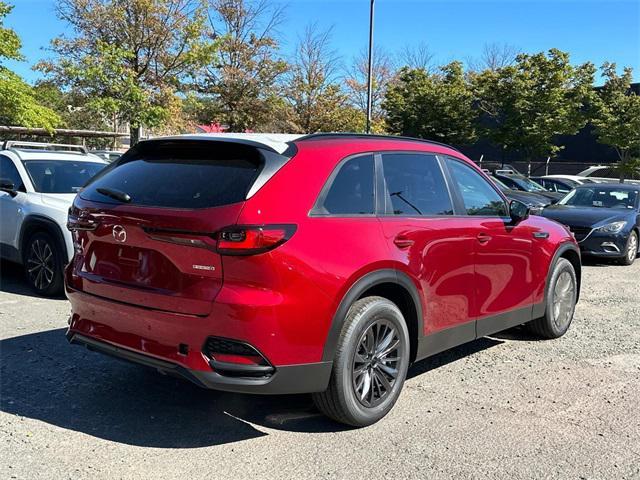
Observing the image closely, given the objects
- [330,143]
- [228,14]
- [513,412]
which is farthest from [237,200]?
[228,14]

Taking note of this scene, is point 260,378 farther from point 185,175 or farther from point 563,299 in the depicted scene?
point 563,299

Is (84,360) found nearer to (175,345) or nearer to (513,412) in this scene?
(175,345)

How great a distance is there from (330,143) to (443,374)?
2158mm

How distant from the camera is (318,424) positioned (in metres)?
3.75

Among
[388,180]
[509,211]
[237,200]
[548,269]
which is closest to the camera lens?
[237,200]

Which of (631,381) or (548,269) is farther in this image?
(548,269)

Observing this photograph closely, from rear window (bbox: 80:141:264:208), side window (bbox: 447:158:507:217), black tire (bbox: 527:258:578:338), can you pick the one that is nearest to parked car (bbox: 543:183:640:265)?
black tire (bbox: 527:258:578:338)

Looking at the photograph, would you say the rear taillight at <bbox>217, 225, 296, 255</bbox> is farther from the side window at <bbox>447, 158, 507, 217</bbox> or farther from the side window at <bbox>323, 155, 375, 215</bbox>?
the side window at <bbox>447, 158, 507, 217</bbox>

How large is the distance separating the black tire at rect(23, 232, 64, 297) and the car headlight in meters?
8.63

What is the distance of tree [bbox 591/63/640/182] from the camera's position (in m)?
27.3

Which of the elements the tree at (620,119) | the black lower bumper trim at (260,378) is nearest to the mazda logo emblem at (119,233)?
the black lower bumper trim at (260,378)

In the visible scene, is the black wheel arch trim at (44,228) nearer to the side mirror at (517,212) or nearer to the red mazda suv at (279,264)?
the red mazda suv at (279,264)

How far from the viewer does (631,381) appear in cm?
465

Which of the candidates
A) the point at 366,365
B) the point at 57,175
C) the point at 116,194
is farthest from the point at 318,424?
the point at 57,175
